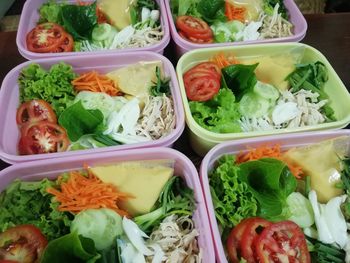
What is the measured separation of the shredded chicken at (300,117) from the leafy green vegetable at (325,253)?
504 mm

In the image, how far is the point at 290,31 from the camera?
1.91 meters

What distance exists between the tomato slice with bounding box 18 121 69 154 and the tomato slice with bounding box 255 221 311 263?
0.82 meters

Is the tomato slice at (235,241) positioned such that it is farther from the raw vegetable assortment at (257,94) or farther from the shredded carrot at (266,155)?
the raw vegetable assortment at (257,94)

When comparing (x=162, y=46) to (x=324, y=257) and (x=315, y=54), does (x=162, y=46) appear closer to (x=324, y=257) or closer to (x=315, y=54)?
(x=315, y=54)

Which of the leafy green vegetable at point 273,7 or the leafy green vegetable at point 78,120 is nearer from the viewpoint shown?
the leafy green vegetable at point 78,120

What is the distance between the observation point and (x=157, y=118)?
4.97 feet

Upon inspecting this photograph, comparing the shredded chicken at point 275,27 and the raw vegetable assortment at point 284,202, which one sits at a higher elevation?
the shredded chicken at point 275,27

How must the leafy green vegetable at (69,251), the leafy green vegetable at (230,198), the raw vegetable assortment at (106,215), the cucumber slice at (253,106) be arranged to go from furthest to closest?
the cucumber slice at (253,106) → the leafy green vegetable at (230,198) → the raw vegetable assortment at (106,215) → the leafy green vegetable at (69,251)

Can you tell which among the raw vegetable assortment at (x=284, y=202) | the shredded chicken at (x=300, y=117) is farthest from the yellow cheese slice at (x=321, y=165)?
the shredded chicken at (x=300, y=117)

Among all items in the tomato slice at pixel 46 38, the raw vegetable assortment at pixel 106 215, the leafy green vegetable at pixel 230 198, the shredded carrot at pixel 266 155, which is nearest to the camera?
the raw vegetable assortment at pixel 106 215

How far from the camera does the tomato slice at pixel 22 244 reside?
1080 millimetres

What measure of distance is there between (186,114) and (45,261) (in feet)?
2.41

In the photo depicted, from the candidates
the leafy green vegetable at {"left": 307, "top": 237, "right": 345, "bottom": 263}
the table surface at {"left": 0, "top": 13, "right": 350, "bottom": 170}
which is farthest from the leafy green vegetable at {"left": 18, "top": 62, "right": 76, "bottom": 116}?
the leafy green vegetable at {"left": 307, "top": 237, "right": 345, "bottom": 263}

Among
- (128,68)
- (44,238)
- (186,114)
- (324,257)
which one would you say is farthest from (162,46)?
(324,257)
